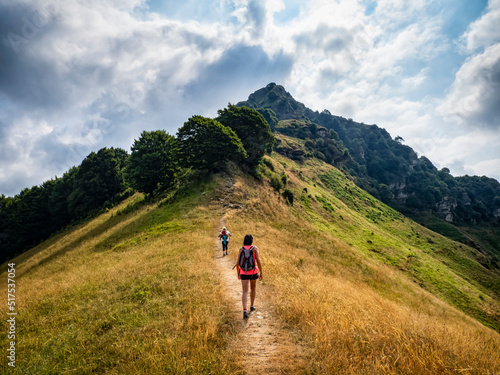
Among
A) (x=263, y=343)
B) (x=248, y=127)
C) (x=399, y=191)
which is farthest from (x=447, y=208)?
(x=263, y=343)

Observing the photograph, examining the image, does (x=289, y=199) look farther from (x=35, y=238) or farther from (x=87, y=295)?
(x=35, y=238)

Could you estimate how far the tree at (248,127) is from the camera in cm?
4322

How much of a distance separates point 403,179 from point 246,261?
145m

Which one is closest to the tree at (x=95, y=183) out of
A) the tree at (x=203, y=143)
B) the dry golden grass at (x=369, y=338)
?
the tree at (x=203, y=143)

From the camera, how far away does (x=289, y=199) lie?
38625mm

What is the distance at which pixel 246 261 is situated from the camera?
21.7 feet

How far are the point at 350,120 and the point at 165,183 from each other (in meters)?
185

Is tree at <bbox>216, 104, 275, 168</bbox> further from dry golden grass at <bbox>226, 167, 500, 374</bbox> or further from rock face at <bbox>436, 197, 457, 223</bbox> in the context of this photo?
rock face at <bbox>436, 197, 457, 223</bbox>

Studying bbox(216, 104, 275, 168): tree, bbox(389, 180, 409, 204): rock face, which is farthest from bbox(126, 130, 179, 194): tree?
bbox(389, 180, 409, 204): rock face

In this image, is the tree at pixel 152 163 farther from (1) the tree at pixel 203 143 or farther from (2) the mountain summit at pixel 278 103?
(2) the mountain summit at pixel 278 103

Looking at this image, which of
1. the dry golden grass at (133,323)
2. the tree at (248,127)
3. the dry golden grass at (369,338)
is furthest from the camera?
the tree at (248,127)

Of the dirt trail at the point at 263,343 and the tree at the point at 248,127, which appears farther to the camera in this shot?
the tree at the point at 248,127

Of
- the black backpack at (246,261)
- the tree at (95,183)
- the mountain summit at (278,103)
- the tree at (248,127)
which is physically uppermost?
the mountain summit at (278,103)

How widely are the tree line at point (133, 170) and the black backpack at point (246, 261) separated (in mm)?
28662
